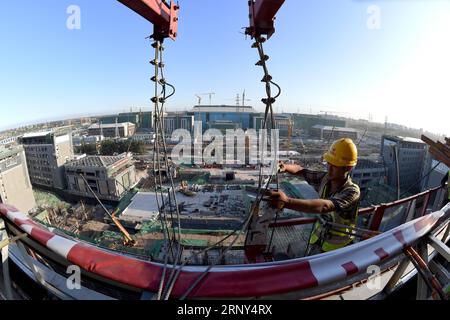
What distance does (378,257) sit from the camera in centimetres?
88

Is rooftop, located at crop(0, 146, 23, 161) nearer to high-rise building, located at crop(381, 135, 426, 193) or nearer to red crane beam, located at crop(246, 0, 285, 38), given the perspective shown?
red crane beam, located at crop(246, 0, 285, 38)

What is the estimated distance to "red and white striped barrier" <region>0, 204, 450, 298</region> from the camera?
83cm

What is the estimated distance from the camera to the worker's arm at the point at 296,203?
1076 mm

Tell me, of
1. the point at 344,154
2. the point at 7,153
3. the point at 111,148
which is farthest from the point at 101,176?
the point at 344,154

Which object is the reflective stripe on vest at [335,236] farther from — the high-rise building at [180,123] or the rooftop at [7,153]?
the high-rise building at [180,123]

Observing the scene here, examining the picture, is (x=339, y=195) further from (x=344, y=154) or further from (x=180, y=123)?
(x=180, y=123)

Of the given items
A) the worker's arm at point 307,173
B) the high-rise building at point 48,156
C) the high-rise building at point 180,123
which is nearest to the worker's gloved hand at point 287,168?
the worker's arm at point 307,173

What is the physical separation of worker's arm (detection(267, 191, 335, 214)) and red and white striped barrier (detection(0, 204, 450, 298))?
250 millimetres

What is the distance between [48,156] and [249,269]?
21.9 meters

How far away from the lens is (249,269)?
909mm

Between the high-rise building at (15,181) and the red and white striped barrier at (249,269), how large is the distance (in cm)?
1530

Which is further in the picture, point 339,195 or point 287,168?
point 287,168

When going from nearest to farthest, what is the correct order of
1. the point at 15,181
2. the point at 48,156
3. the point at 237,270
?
the point at 237,270 < the point at 15,181 < the point at 48,156
